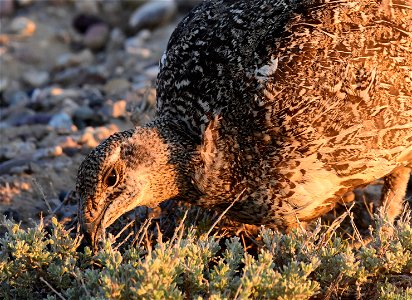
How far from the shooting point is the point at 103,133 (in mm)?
6293

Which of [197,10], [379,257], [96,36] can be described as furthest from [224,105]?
[96,36]

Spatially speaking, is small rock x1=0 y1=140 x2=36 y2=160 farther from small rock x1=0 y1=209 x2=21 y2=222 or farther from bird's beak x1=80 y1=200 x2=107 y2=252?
bird's beak x1=80 y1=200 x2=107 y2=252

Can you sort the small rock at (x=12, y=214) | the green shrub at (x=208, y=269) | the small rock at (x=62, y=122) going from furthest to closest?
the small rock at (x=62, y=122) → the small rock at (x=12, y=214) → the green shrub at (x=208, y=269)

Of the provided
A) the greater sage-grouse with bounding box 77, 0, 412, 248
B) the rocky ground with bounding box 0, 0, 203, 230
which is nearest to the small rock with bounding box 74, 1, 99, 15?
the rocky ground with bounding box 0, 0, 203, 230

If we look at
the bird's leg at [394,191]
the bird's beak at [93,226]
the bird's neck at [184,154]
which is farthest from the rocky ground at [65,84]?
the bird's neck at [184,154]

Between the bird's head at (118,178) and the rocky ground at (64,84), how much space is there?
54 cm

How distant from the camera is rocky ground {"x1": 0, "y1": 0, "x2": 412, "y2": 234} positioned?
5.66m

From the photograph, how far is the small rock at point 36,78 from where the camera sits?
8.91m

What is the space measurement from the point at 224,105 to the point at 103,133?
2.30 m

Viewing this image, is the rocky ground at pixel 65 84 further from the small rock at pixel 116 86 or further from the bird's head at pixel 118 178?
the bird's head at pixel 118 178

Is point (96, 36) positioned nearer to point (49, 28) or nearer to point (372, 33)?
point (49, 28)

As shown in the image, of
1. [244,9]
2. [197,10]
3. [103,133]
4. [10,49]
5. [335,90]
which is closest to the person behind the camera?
[335,90]

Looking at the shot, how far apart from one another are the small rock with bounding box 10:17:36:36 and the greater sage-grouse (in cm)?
613

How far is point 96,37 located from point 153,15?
81 cm
